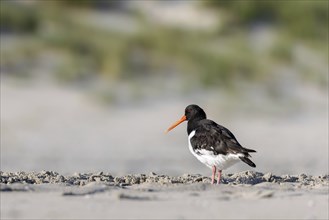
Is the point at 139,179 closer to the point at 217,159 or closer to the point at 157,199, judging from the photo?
the point at 217,159

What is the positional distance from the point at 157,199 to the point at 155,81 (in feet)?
37.6

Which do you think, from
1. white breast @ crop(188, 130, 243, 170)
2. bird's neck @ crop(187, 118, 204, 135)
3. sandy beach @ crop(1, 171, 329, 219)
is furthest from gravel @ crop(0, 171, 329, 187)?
bird's neck @ crop(187, 118, 204, 135)

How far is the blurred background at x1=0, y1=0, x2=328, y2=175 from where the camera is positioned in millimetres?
16703

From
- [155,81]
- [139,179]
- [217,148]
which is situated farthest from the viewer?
[155,81]

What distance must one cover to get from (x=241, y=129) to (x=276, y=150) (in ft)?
4.11

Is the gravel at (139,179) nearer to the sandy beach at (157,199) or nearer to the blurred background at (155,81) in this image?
the sandy beach at (157,199)

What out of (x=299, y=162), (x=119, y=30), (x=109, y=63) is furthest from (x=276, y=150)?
(x=119, y=30)

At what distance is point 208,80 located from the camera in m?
20.2

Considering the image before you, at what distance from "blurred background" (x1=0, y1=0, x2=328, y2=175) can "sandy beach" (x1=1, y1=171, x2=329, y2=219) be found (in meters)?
5.52

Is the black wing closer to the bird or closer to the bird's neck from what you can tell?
the bird

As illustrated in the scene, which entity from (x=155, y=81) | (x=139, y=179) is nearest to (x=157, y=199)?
(x=139, y=179)

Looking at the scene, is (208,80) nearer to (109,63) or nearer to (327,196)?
(109,63)

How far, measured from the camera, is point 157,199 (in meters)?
8.45

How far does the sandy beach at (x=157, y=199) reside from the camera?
7863 mm
